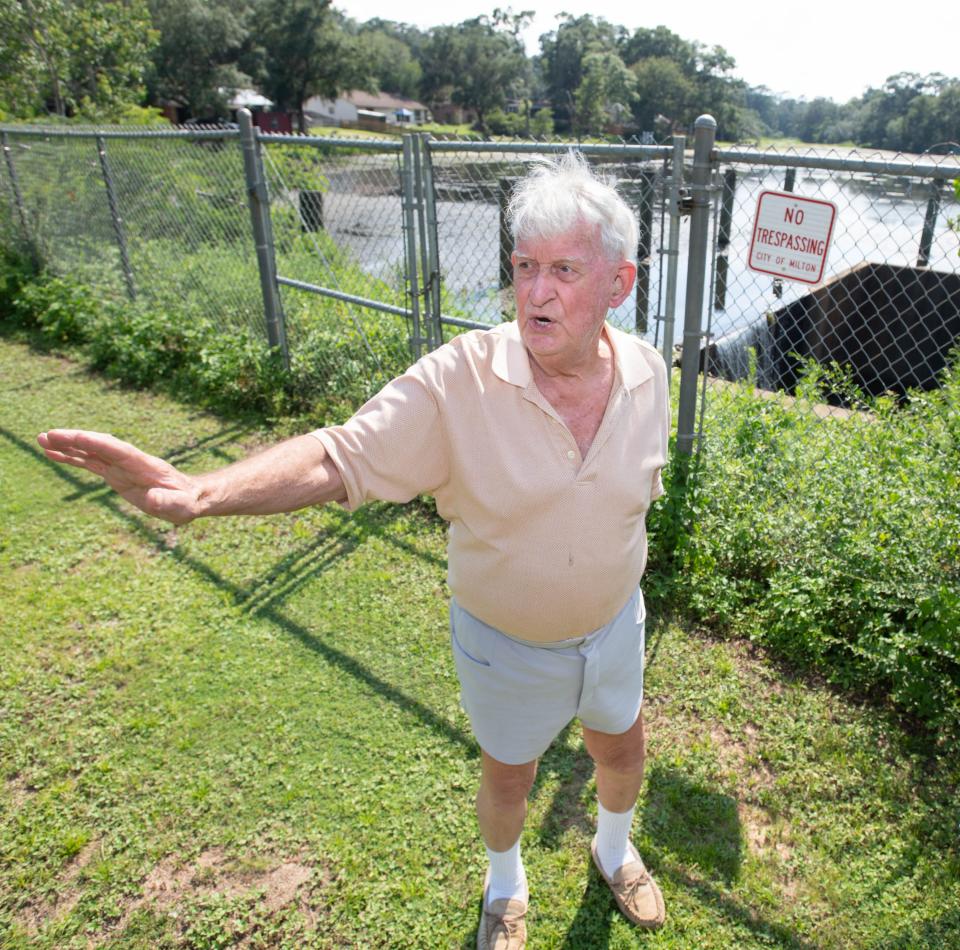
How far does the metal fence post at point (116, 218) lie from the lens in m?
6.64

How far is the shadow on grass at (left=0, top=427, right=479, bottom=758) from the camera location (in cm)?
290

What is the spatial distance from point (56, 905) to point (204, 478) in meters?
1.71

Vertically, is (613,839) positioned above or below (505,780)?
below

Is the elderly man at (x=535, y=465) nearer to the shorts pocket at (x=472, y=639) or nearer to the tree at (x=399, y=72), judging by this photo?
the shorts pocket at (x=472, y=639)

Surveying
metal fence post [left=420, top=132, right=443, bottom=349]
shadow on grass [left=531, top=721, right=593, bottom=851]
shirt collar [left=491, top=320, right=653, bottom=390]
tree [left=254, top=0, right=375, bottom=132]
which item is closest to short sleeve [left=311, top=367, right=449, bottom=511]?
shirt collar [left=491, top=320, right=653, bottom=390]

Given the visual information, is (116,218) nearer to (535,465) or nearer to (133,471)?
(133,471)

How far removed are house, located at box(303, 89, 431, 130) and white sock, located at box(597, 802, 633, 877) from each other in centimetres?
7683

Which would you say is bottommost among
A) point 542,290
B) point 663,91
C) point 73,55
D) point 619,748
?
point 619,748

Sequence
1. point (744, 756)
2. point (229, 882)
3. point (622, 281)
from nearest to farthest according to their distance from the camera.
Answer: point (622, 281) → point (229, 882) → point (744, 756)

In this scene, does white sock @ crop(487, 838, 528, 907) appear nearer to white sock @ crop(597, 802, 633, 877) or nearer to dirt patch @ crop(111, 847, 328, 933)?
white sock @ crop(597, 802, 633, 877)

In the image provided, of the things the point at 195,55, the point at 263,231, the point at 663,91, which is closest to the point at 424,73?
the point at 663,91

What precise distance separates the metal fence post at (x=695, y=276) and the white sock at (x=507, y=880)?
6.90ft

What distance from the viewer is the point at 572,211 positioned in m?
1.57

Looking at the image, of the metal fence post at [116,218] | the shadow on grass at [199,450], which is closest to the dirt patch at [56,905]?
the shadow on grass at [199,450]
